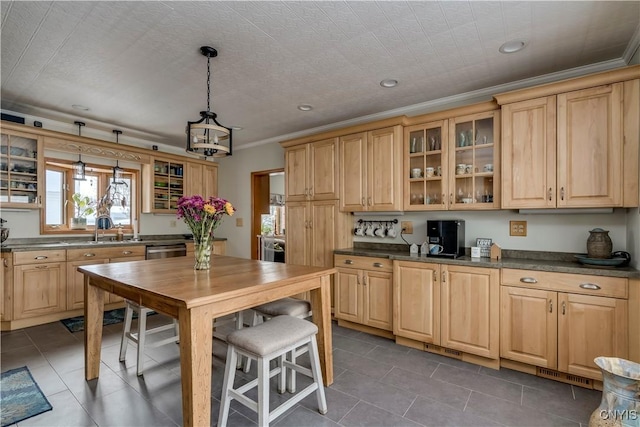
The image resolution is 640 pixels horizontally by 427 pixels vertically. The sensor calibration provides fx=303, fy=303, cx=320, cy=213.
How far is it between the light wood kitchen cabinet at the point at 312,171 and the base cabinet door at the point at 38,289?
2952 millimetres

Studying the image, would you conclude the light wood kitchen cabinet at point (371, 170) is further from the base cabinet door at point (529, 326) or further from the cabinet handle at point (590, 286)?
the cabinet handle at point (590, 286)

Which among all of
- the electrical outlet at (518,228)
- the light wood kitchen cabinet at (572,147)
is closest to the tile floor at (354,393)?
the electrical outlet at (518,228)

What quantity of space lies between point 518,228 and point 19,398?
424 cm

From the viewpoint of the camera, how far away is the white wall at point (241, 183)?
5.15 metres

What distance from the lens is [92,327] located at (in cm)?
233

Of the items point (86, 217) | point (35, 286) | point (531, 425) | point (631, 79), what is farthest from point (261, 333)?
point (86, 217)

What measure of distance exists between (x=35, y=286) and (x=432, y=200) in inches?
181

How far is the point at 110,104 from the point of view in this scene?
3500mm

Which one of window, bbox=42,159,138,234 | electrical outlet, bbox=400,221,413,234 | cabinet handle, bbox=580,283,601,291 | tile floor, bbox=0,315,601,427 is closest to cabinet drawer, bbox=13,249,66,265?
window, bbox=42,159,138,234

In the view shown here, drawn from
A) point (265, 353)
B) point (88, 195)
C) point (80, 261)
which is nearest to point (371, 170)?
point (265, 353)

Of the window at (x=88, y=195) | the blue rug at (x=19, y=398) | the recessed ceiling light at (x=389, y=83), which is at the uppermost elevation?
the recessed ceiling light at (x=389, y=83)

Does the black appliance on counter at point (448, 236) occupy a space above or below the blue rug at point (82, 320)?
above

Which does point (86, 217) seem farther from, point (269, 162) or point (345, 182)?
point (345, 182)

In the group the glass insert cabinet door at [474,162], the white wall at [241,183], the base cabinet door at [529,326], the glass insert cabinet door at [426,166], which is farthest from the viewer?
the white wall at [241,183]
